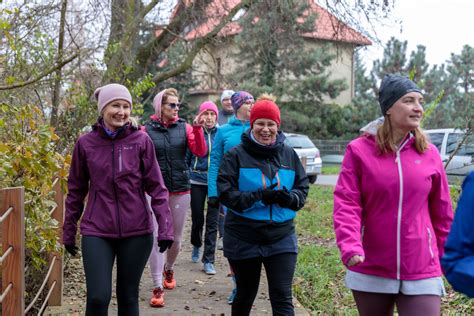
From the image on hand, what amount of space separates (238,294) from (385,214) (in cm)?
159

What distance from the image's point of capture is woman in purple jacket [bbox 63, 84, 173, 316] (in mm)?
4199

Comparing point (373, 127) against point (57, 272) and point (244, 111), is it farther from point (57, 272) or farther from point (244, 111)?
point (57, 272)

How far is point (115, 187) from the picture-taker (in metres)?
4.29

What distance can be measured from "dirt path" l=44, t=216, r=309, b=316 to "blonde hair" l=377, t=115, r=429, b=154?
8.65ft

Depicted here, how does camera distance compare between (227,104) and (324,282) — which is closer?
(324,282)

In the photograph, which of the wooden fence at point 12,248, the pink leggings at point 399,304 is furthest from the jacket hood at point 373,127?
the wooden fence at point 12,248

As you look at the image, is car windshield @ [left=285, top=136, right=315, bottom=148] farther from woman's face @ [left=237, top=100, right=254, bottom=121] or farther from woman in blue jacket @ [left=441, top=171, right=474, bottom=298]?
woman in blue jacket @ [left=441, top=171, right=474, bottom=298]

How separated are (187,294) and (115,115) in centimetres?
260

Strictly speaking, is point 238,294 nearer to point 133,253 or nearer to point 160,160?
point 133,253

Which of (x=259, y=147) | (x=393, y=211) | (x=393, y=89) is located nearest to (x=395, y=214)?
(x=393, y=211)

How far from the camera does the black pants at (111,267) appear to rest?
13.6ft

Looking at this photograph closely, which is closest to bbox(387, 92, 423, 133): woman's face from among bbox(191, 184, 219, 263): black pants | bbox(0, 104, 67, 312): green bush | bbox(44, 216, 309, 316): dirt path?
bbox(0, 104, 67, 312): green bush

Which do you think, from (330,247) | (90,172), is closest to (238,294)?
(90,172)

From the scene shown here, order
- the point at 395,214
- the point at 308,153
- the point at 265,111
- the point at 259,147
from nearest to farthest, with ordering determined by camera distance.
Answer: the point at 395,214, the point at 259,147, the point at 265,111, the point at 308,153
